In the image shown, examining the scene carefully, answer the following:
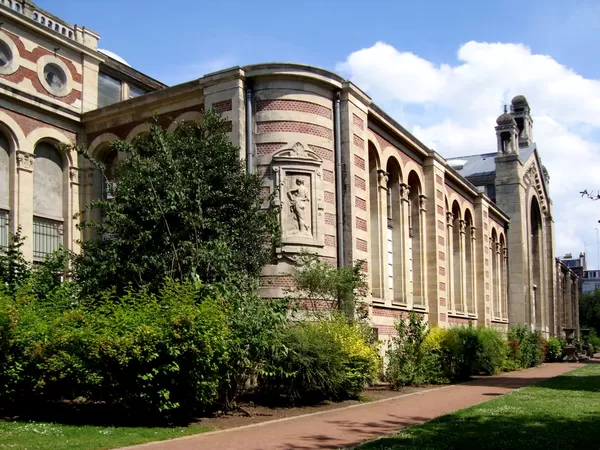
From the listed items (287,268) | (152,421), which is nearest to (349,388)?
(287,268)

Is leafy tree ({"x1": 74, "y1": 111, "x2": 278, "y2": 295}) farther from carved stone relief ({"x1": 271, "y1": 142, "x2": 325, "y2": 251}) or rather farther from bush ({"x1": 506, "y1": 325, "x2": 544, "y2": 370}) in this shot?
bush ({"x1": 506, "y1": 325, "x2": 544, "y2": 370})

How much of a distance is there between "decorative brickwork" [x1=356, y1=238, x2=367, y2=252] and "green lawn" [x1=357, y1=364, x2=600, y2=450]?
21.4 ft

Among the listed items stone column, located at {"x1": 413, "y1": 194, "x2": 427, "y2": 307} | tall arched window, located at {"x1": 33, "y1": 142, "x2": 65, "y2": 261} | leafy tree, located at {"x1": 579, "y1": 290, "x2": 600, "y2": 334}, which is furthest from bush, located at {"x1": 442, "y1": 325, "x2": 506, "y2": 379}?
leafy tree, located at {"x1": 579, "y1": 290, "x2": 600, "y2": 334}

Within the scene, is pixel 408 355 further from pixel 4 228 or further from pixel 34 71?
pixel 34 71

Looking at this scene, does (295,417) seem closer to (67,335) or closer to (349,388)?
(349,388)

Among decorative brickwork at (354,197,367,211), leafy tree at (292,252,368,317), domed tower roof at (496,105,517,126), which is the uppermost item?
domed tower roof at (496,105,517,126)

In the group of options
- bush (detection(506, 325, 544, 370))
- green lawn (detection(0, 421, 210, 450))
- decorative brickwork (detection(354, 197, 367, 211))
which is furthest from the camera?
bush (detection(506, 325, 544, 370))

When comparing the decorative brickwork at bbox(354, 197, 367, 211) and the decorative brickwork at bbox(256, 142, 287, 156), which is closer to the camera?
the decorative brickwork at bbox(256, 142, 287, 156)

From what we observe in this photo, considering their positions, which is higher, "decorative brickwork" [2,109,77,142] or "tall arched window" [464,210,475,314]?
"decorative brickwork" [2,109,77,142]

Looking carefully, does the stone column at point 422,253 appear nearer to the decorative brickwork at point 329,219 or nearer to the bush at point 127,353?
the decorative brickwork at point 329,219

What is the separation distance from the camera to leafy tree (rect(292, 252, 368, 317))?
18219 millimetres

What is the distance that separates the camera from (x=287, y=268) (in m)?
19.1

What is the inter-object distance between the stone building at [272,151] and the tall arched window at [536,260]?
27.2 m

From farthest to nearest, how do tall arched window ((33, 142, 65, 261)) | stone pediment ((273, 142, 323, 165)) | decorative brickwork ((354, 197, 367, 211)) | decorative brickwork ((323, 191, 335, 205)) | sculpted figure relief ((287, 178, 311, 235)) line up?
tall arched window ((33, 142, 65, 261))
decorative brickwork ((354, 197, 367, 211))
decorative brickwork ((323, 191, 335, 205))
stone pediment ((273, 142, 323, 165))
sculpted figure relief ((287, 178, 311, 235))
